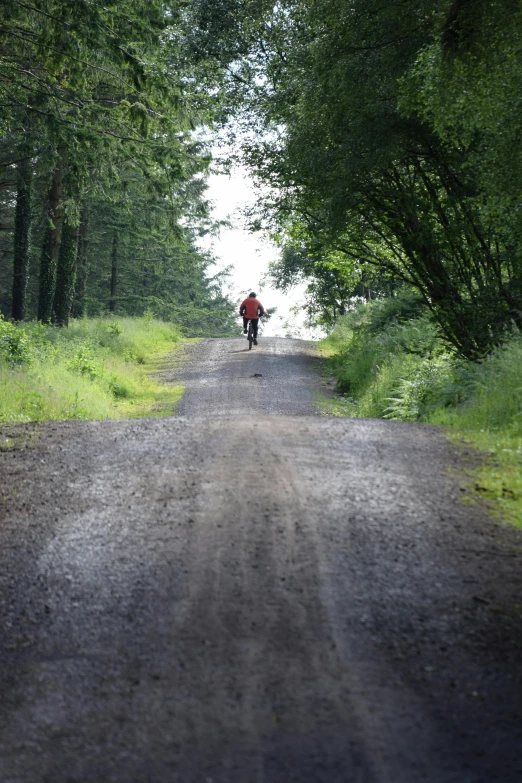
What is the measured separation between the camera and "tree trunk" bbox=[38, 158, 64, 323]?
24562mm

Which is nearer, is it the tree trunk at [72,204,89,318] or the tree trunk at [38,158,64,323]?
the tree trunk at [38,158,64,323]

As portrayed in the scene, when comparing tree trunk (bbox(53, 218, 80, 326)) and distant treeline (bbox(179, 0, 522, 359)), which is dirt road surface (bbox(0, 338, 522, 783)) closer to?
distant treeline (bbox(179, 0, 522, 359))

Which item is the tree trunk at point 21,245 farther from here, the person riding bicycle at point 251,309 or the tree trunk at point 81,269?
the person riding bicycle at point 251,309

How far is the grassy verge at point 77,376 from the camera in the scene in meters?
12.6

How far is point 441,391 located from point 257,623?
8.26 metres

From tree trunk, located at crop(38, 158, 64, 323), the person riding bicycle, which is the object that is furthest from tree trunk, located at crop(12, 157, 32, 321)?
the person riding bicycle

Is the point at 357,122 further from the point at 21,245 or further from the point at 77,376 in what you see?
the point at 21,245

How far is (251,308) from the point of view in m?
26.5

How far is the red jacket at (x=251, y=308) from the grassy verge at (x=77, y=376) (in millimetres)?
3187

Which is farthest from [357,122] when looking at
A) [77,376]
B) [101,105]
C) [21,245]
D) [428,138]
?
[21,245]

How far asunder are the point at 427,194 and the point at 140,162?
583 cm

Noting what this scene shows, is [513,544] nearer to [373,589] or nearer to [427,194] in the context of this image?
[373,589]

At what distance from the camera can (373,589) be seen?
5016 mm

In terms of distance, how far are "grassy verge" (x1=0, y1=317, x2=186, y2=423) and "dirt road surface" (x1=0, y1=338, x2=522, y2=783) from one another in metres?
4.61
